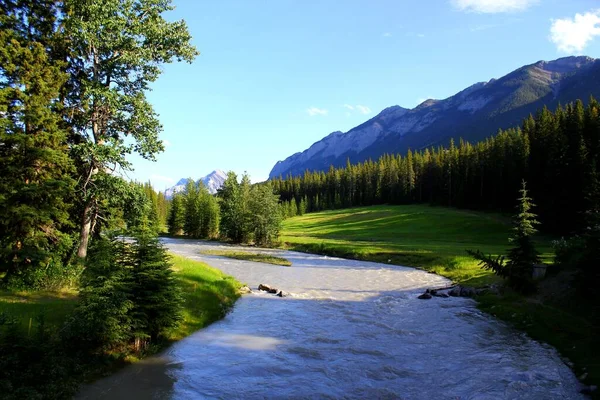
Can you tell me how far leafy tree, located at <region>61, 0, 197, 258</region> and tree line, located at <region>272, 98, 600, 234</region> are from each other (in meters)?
30.8

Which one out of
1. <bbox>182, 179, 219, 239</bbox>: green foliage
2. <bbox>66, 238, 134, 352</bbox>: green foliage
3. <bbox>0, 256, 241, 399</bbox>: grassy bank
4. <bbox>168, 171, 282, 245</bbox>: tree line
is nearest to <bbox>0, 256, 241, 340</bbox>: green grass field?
<bbox>0, 256, 241, 399</bbox>: grassy bank

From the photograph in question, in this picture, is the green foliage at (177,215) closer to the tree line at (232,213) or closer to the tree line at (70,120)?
the tree line at (232,213)

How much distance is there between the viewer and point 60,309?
16.8m

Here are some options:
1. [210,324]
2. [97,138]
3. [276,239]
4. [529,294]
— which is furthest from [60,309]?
[276,239]

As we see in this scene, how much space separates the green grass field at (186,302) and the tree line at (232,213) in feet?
152

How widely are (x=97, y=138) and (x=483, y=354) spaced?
23941mm

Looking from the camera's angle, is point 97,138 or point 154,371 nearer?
point 154,371

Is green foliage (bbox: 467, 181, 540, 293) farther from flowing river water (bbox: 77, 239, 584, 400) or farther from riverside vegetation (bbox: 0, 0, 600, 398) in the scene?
flowing river water (bbox: 77, 239, 584, 400)

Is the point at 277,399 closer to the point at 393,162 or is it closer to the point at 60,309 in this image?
the point at 60,309

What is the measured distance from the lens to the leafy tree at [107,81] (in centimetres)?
2178

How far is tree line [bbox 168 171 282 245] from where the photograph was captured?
A: 79.6 meters

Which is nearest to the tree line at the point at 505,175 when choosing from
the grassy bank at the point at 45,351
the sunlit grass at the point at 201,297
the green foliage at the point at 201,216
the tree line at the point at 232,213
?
the sunlit grass at the point at 201,297

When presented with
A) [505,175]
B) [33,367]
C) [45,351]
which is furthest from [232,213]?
[33,367]

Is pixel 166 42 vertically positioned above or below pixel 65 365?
above
